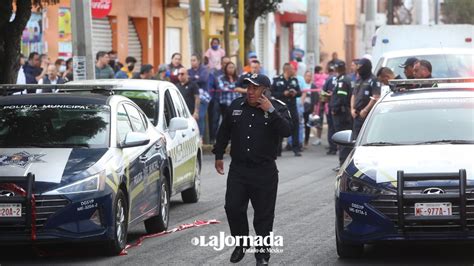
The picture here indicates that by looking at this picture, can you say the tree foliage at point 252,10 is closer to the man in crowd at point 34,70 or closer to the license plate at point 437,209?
the man in crowd at point 34,70

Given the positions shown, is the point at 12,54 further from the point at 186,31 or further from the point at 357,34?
the point at 357,34

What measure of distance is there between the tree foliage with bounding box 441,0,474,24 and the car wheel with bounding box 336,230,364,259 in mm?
43024

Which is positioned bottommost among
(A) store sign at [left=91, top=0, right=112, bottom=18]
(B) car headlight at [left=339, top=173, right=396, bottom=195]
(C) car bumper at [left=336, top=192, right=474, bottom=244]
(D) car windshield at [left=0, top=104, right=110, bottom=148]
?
(C) car bumper at [left=336, top=192, right=474, bottom=244]

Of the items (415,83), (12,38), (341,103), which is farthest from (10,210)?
(341,103)

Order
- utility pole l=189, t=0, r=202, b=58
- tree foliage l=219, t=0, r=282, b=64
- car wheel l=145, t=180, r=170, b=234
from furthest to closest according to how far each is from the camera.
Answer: tree foliage l=219, t=0, r=282, b=64 → utility pole l=189, t=0, r=202, b=58 → car wheel l=145, t=180, r=170, b=234

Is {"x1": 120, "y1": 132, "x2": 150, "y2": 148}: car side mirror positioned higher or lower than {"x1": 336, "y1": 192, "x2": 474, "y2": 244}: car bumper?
higher

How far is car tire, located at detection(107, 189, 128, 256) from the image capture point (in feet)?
37.4

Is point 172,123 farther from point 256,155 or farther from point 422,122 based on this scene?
point 256,155

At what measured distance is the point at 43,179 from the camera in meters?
11.1

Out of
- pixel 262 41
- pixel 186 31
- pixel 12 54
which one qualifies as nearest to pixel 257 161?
pixel 12 54

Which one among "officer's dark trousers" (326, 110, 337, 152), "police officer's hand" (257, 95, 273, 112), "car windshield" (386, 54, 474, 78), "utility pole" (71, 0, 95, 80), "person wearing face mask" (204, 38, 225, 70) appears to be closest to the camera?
"police officer's hand" (257, 95, 273, 112)

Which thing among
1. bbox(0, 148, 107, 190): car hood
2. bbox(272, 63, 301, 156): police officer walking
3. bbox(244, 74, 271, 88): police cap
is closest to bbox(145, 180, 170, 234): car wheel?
bbox(0, 148, 107, 190): car hood

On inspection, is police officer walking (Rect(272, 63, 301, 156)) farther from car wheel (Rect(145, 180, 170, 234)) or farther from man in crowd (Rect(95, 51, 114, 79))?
car wheel (Rect(145, 180, 170, 234))

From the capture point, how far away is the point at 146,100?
15711mm
